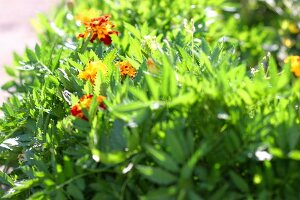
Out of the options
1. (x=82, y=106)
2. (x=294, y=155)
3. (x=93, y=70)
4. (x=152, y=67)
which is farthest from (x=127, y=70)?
(x=294, y=155)

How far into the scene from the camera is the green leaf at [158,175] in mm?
1736

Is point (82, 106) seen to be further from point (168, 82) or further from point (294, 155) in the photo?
point (294, 155)

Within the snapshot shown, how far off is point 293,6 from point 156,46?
8.20ft

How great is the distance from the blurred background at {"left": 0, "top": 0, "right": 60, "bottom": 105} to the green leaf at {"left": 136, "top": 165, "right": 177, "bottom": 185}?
4856mm

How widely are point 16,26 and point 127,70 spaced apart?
6.13m

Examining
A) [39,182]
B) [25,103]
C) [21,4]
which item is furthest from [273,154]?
[21,4]

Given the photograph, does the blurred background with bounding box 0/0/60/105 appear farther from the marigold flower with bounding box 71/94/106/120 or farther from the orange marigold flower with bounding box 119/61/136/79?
the marigold flower with bounding box 71/94/106/120

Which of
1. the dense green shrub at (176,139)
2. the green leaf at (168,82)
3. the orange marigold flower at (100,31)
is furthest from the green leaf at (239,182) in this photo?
the orange marigold flower at (100,31)

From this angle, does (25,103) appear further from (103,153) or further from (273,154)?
(273,154)

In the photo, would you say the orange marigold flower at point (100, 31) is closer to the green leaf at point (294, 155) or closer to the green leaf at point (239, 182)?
the green leaf at point (239, 182)

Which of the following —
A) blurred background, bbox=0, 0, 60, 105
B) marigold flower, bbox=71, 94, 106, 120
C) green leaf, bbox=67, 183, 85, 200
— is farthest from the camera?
blurred background, bbox=0, 0, 60, 105

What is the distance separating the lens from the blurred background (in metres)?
7.25

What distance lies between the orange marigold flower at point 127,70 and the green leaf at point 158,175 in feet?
2.61

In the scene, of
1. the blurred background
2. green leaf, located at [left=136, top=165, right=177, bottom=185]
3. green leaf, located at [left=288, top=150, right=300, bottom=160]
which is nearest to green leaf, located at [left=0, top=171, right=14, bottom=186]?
green leaf, located at [left=136, top=165, right=177, bottom=185]
